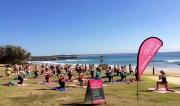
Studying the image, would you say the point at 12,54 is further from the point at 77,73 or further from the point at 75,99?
the point at 75,99

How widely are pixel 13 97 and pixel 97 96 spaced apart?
646cm

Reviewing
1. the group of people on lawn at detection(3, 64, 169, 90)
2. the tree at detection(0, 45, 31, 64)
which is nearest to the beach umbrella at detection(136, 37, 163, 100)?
the group of people on lawn at detection(3, 64, 169, 90)

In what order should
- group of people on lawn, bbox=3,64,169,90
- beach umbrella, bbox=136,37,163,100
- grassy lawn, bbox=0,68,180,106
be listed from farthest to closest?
group of people on lawn, bbox=3,64,169,90
grassy lawn, bbox=0,68,180,106
beach umbrella, bbox=136,37,163,100

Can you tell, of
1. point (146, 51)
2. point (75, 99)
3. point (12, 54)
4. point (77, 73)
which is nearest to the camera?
point (146, 51)

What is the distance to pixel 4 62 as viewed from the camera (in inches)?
3728

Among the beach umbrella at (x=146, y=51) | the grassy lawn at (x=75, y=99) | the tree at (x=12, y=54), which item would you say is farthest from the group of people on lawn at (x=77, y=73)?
the tree at (x=12, y=54)

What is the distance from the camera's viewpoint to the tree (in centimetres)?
9262

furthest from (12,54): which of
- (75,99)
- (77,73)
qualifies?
(75,99)

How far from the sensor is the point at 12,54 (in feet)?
305

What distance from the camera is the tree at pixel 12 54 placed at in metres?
92.6

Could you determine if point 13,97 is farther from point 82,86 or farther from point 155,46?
point 155,46

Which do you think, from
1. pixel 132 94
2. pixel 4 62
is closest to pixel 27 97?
pixel 132 94

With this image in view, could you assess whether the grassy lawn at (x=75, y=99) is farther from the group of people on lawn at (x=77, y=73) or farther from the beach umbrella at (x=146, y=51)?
the beach umbrella at (x=146, y=51)

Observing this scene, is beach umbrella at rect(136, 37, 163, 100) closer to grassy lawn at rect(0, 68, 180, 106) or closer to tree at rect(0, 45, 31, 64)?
grassy lawn at rect(0, 68, 180, 106)
